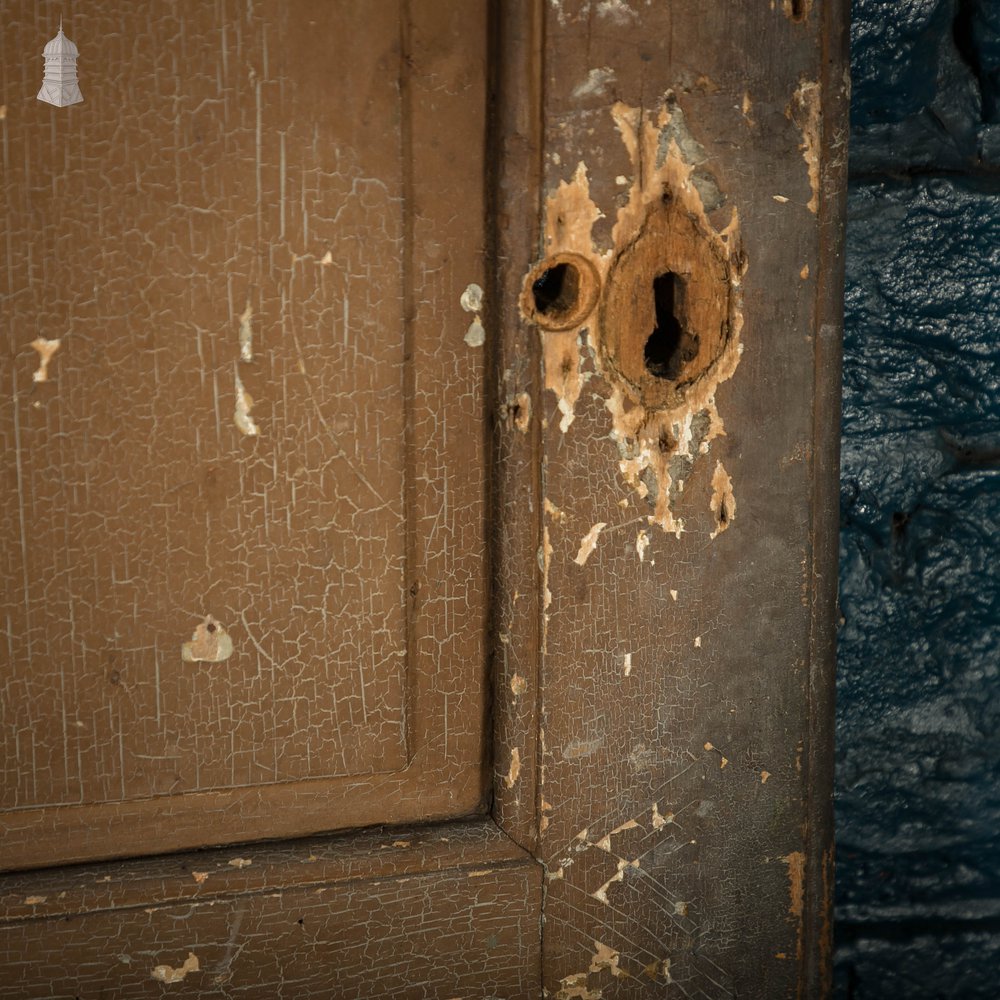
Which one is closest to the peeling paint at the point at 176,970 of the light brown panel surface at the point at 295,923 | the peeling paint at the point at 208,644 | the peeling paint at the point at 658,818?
the light brown panel surface at the point at 295,923

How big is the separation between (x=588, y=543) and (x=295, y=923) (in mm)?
301

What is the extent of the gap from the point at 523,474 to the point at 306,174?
22 cm

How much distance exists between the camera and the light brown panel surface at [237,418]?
1.89ft

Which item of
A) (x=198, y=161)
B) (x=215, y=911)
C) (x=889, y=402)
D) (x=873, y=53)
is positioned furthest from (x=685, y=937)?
(x=873, y=53)

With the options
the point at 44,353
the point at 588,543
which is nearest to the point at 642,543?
the point at 588,543

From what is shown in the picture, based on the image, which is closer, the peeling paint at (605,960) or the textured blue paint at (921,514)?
the peeling paint at (605,960)

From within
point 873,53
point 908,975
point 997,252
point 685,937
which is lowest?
point 908,975

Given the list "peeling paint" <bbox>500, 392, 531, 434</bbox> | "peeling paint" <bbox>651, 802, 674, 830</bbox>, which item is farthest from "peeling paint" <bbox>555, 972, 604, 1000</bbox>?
"peeling paint" <bbox>500, 392, 531, 434</bbox>

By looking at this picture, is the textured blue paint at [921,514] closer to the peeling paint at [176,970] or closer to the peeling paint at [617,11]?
the peeling paint at [617,11]

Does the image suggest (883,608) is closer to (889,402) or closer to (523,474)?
(889,402)

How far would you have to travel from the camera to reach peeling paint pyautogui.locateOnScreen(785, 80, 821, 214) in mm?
657

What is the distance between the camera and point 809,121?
0.66 meters

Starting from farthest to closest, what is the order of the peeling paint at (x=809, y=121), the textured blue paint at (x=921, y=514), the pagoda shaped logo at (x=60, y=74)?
the textured blue paint at (x=921, y=514) < the peeling paint at (x=809, y=121) < the pagoda shaped logo at (x=60, y=74)

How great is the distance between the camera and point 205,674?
2.05 ft
